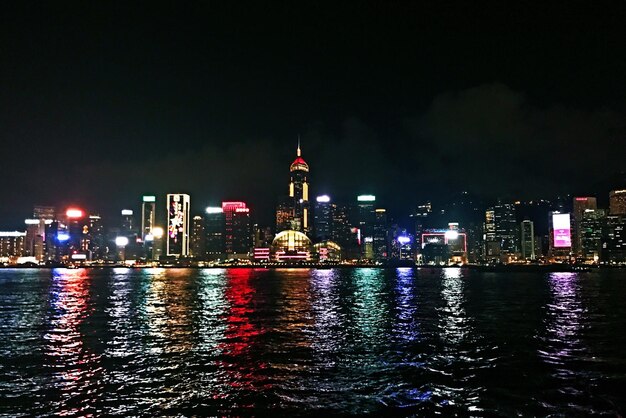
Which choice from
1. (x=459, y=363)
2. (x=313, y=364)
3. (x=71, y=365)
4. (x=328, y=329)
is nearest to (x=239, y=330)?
(x=328, y=329)

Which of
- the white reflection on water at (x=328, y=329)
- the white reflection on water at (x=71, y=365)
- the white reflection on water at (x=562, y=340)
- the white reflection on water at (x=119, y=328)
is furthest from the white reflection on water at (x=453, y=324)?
the white reflection on water at (x=71, y=365)

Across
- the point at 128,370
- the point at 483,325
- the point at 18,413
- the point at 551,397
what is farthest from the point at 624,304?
the point at 18,413

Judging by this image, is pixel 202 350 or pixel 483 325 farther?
pixel 483 325

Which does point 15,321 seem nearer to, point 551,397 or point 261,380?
point 261,380

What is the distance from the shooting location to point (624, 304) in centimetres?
6431

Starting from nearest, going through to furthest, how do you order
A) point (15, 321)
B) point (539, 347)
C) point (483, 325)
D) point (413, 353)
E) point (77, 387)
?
point (77, 387) < point (413, 353) < point (539, 347) < point (483, 325) < point (15, 321)

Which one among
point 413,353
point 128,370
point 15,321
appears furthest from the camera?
point 15,321

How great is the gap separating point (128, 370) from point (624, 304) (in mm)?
64201

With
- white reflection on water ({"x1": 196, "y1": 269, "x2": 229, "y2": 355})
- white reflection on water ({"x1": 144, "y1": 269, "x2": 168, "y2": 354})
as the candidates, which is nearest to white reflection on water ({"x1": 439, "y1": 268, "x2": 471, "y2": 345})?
white reflection on water ({"x1": 196, "y1": 269, "x2": 229, "y2": 355})

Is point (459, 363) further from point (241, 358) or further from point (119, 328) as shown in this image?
point (119, 328)

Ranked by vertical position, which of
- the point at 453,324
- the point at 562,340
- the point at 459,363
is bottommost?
the point at 453,324

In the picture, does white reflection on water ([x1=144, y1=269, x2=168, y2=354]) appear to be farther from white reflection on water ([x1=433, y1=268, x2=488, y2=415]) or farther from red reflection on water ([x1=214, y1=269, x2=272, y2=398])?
white reflection on water ([x1=433, y1=268, x2=488, y2=415])

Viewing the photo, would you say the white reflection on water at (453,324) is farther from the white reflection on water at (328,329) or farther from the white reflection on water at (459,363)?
the white reflection on water at (328,329)

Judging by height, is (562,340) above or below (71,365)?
below
